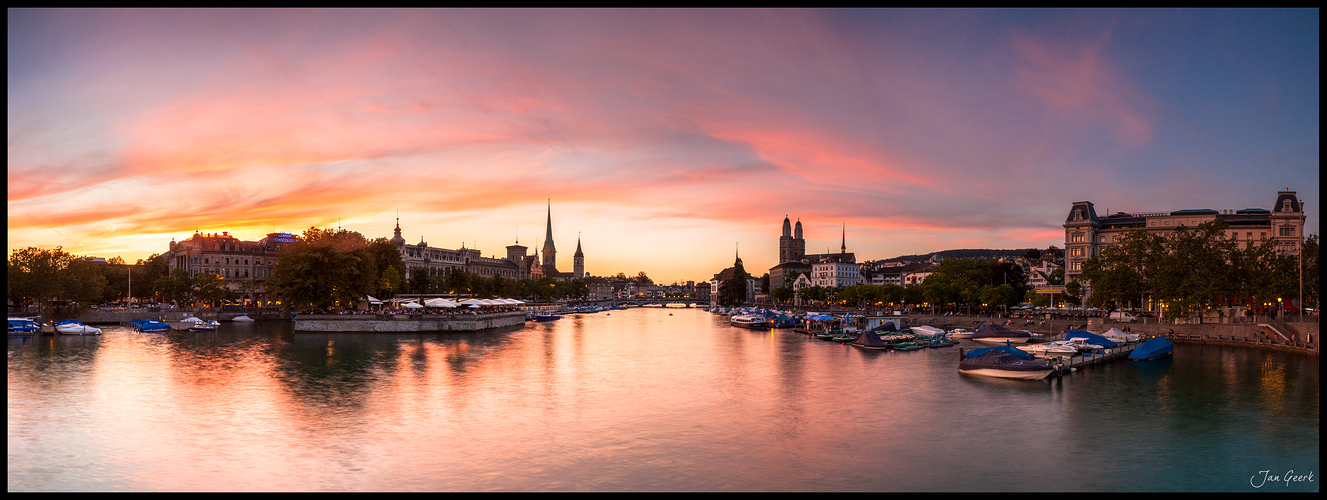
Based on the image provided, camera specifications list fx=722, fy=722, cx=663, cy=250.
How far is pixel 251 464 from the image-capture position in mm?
21266

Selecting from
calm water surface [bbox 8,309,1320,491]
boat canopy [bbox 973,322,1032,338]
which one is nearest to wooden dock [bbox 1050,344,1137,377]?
calm water surface [bbox 8,309,1320,491]

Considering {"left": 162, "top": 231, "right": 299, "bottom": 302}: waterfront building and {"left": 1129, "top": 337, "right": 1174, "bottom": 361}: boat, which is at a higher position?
{"left": 162, "top": 231, "right": 299, "bottom": 302}: waterfront building

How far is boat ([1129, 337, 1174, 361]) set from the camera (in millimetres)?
50375

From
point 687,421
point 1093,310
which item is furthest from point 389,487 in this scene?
point 1093,310

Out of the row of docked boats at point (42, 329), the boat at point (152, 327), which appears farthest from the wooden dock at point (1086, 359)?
the boat at point (152, 327)

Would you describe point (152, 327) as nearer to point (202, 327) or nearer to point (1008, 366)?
point (202, 327)

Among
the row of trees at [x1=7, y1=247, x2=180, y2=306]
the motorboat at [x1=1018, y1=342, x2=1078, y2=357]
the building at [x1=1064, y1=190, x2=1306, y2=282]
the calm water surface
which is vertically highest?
the building at [x1=1064, y1=190, x2=1306, y2=282]

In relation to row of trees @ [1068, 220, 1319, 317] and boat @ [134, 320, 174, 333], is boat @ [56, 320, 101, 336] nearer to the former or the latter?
boat @ [134, 320, 174, 333]

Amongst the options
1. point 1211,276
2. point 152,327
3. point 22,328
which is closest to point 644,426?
point 1211,276

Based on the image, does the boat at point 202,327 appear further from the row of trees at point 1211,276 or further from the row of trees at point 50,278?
the row of trees at point 1211,276

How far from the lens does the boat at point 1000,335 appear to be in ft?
224

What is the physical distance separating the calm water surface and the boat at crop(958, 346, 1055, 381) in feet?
4.91

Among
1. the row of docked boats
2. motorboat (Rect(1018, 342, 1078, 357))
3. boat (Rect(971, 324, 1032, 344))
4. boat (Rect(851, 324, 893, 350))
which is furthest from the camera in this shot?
boat (Rect(971, 324, 1032, 344))
